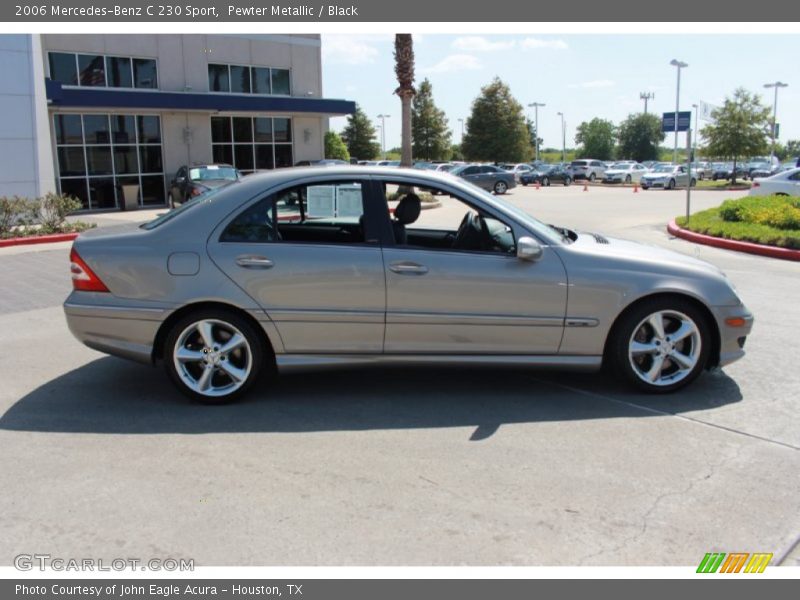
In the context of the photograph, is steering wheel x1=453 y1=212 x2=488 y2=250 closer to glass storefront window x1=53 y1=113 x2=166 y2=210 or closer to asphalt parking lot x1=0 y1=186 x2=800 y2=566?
asphalt parking lot x1=0 y1=186 x2=800 y2=566

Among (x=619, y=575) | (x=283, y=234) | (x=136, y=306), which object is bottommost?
(x=619, y=575)

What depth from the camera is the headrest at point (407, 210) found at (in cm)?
562

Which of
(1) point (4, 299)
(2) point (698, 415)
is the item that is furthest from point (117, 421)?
(1) point (4, 299)

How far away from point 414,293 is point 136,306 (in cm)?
191

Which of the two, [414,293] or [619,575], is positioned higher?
[414,293]

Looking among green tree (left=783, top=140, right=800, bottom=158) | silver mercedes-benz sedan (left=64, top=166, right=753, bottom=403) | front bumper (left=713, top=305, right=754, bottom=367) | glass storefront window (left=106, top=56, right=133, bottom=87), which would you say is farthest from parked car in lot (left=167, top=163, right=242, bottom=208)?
green tree (left=783, top=140, right=800, bottom=158)

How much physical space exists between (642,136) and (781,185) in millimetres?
71466

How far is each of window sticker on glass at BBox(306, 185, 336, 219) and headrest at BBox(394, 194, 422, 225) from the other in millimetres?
492

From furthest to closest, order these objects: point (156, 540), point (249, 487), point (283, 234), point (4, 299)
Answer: point (4, 299) → point (283, 234) → point (249, 487) → point (156, 540)

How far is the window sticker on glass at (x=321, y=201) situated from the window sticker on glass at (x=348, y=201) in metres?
0.05

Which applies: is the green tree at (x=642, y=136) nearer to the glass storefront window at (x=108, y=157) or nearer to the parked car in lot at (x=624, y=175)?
the parked car in lot at (x=624, y=175)

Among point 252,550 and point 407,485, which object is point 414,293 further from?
point 252,550

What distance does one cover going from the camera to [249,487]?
3.97 meters

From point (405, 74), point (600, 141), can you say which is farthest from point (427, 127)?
point (405, 74)
